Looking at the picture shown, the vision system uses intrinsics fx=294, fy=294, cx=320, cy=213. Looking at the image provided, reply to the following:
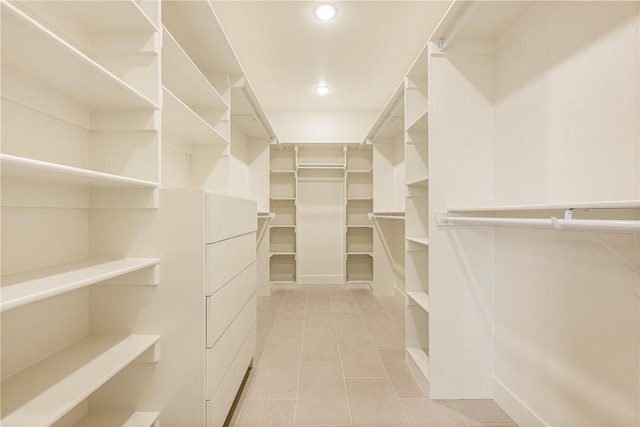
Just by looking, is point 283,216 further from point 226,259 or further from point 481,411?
point 481,411

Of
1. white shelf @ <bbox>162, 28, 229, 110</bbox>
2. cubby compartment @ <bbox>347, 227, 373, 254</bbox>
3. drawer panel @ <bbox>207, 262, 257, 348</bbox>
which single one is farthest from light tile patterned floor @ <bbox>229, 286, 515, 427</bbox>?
white shelf @ <bbox>162, 28, 229, 110</bbox>

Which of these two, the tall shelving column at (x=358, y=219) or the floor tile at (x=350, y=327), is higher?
the tall shelving column at (x=358, y=219)

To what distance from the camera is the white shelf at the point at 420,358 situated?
1942mm

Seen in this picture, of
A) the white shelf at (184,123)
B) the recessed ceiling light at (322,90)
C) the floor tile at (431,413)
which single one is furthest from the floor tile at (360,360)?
the recessed ceiling light at (322,90)

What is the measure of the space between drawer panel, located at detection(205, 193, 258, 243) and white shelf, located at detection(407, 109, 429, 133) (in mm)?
1286

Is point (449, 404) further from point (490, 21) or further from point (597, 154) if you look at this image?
point (490, 21)

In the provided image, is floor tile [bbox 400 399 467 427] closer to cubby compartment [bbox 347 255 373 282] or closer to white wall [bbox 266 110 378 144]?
cubby compartment [bbox 347 255 373 282]

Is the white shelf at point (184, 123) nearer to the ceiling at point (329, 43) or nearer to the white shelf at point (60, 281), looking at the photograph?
Result: the white shelf at point (60, 281)

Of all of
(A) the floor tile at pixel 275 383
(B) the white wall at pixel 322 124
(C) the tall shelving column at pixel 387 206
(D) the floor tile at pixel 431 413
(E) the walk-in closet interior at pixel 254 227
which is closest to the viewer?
Answer: (E) the walk-in closet interior at pixel 254 227

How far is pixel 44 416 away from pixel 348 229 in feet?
13.3

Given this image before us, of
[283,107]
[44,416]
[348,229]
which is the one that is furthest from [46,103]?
[348,229]

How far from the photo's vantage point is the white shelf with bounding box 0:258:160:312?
0.74m

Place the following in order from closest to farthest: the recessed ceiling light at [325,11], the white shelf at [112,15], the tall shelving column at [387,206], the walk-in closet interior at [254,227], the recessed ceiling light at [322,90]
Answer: the walk-in closet interior at [254,227]
the white shelf at [112,15]
the recessed ceiling light at [325,11]
the recessed ceiling light at [322,90]
the tall shelving column at [387,206]

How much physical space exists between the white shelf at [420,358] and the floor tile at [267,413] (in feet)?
2.84
